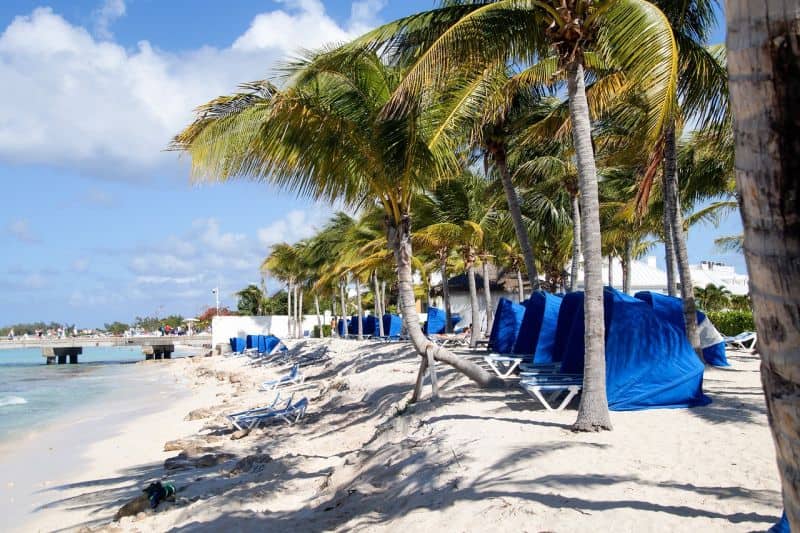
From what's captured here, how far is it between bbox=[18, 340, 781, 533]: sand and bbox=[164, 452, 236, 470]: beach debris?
9 centimetres

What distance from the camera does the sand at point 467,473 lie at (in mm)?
4746

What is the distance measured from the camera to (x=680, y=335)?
816 centimetres

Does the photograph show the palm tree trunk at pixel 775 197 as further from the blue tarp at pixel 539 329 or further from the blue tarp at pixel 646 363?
the blue tarp at pixel 539 329

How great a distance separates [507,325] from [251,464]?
7159 millimetres

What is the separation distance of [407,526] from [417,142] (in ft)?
18.1

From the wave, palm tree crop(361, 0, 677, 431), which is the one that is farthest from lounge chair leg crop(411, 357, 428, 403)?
the wave

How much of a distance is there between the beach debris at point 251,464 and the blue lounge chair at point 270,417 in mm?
2779

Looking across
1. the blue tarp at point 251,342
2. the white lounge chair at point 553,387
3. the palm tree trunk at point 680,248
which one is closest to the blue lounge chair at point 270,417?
the white lounge chair at point 553,387

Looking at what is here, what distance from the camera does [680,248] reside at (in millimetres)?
11047

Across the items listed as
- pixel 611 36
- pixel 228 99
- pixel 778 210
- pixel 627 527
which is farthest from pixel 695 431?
pixel 228 99

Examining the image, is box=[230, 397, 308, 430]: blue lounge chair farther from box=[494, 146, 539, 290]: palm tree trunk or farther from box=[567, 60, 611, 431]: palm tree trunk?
box=[567, 60, 611, 431]: palm tree trunk

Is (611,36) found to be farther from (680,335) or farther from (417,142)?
(680,335)

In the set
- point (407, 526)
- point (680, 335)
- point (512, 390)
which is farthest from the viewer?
point (512, 390)

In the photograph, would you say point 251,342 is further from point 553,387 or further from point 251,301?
point 553,387
